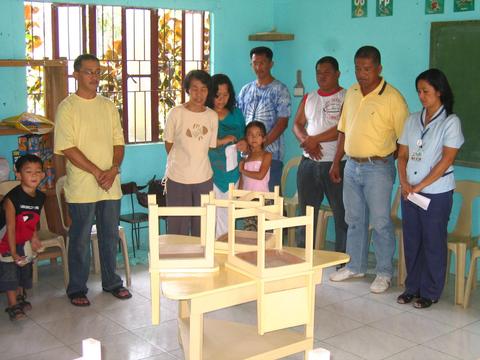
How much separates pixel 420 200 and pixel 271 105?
161 centimetres

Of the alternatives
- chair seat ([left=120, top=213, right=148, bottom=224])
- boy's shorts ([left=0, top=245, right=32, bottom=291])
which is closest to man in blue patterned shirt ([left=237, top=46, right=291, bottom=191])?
chair seat ([left=120, top=213, right=148, bottom=224])

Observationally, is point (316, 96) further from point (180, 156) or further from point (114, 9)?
point (114, 9)

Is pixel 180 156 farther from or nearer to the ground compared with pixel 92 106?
nearer to the ground

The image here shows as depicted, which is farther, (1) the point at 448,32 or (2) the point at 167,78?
(2) the point at 167,78

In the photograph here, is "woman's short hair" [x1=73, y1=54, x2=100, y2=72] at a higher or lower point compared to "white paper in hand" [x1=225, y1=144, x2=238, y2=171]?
higher

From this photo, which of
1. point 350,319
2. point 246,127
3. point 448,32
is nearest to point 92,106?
point 246,127

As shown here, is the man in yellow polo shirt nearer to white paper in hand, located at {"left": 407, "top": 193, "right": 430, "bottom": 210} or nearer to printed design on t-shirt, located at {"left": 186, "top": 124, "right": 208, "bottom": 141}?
white paper in hand, located at {"left": 407, "top": 193, "right": 430, "bottom": 210}

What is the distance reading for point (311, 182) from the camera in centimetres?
539

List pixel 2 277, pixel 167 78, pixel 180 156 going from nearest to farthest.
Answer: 1. pixel 2 277
2. pixel 180 156
3. pixel 167 78

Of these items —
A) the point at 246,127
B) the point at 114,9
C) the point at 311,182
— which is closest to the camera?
the point at 246,127

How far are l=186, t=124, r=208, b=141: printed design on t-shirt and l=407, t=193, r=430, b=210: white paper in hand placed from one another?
144 centimetres

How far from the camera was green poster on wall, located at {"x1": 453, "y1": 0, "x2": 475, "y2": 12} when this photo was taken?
198 inches

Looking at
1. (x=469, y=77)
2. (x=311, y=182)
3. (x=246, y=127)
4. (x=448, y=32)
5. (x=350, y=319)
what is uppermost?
(x=448, y=32)

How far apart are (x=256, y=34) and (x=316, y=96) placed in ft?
4.81
